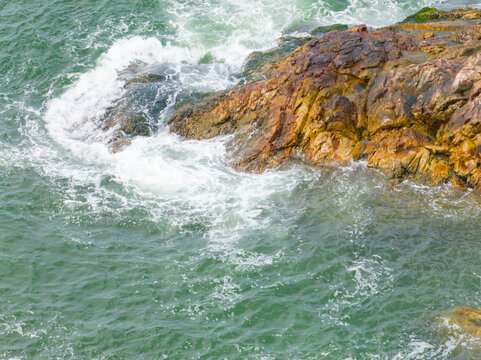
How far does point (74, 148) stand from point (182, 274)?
9718mm

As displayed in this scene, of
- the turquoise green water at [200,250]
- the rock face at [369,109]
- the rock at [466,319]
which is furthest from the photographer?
the rock face at [369,109]

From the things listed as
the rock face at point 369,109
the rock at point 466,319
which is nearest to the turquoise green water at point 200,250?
the rock at point 466,319

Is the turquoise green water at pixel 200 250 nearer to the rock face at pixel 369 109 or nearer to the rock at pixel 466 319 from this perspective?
the rock at pixel 466 319

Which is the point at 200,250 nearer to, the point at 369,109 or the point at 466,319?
the point at 466,319

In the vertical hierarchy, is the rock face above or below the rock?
above

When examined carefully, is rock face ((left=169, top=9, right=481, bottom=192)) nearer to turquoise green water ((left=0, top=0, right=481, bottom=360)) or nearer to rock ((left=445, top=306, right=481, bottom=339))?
turquoise green water ((left=0, top=0, right=481, bottom=360))

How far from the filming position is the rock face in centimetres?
1739

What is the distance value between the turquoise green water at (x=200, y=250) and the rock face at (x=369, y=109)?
2.99ft

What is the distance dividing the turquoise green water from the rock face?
35.9 inches

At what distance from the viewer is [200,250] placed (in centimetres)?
1639

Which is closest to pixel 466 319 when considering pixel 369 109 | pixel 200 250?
pixel 200 250

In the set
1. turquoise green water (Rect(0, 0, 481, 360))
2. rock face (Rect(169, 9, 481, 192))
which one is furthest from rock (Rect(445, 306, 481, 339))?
rock face (Rect(169, 9, 481, 192))

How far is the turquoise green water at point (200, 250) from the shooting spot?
13.4m

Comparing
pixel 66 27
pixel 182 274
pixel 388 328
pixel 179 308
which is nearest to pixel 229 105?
pixel 182 274
